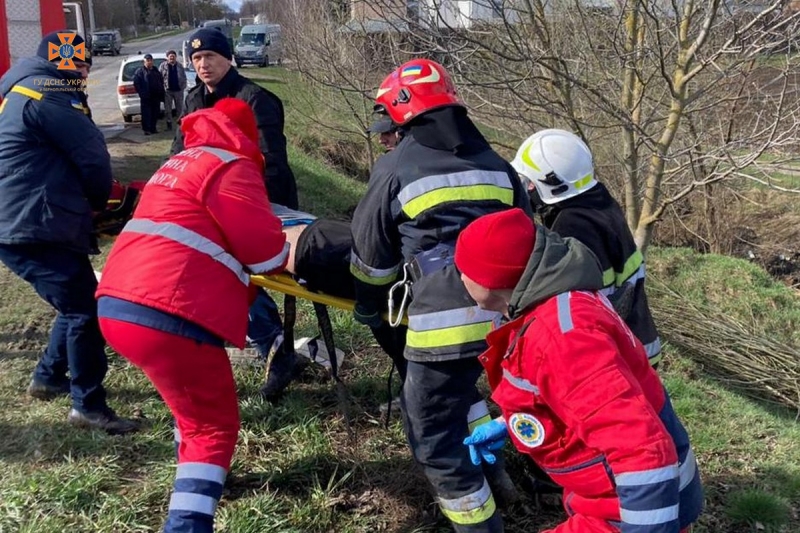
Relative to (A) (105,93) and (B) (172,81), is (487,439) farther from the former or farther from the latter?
(A) (105,93)

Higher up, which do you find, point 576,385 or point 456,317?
point 576,385

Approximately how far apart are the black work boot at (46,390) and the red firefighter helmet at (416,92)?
2.61 metres

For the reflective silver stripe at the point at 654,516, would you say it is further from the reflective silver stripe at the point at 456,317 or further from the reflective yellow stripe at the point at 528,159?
the reflective yellow stripe at the point at 528,159

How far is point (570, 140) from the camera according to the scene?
3.38 meters

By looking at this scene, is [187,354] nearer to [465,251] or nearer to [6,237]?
[465,251]

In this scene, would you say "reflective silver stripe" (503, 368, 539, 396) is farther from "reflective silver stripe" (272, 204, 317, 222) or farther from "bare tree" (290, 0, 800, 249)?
"bare tree" (290, 0, 800, 249)

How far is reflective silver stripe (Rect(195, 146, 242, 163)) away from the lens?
114 inches

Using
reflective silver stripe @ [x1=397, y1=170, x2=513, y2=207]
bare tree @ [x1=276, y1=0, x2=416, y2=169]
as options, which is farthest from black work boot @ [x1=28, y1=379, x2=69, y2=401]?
bare tree @ [x1=276, y1=0, x2=416, y2=169]

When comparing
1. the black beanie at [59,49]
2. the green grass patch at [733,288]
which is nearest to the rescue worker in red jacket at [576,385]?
the black beanie at [59,49]

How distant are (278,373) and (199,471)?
1.43 meters

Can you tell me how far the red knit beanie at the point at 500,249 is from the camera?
2.01 m

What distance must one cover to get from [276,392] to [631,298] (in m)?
2.06

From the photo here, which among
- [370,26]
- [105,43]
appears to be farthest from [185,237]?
[105,43]

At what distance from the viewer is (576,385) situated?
1843 mm
